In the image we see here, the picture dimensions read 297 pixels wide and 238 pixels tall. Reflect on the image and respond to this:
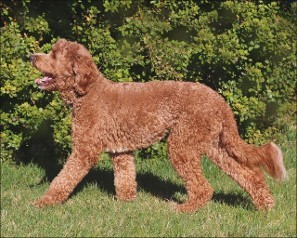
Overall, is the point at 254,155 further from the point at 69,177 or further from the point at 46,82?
the point at 46,82

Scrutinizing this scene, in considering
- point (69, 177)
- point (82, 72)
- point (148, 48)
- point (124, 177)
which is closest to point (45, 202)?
point (69, 177)

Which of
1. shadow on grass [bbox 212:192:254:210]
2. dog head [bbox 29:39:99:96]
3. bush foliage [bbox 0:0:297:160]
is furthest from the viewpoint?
bush foliage [bbox 0:0:297:160]

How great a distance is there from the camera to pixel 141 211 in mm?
5320

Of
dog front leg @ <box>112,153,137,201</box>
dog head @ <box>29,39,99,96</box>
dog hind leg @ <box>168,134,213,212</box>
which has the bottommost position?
dog front leg @ <box>112,153,137,201</box>

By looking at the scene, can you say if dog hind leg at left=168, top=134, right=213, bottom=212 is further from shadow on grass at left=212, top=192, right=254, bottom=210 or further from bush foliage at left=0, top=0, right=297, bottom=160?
bush foliage at left=0, top=0, right=297, bottom=160

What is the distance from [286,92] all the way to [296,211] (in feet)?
7.82

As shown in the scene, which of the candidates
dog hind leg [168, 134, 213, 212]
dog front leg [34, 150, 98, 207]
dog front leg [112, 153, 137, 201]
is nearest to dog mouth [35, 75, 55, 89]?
dog front leg [34, 150, 98, 207]

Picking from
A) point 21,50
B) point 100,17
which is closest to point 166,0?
point 100,17

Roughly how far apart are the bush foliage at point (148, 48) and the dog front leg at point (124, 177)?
119 centimetres

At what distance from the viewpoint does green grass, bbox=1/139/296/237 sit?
4730 mm

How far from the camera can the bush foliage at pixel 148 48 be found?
6742 millimetres

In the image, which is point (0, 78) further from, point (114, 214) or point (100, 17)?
point (114, 214)

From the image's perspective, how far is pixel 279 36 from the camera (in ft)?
22.9

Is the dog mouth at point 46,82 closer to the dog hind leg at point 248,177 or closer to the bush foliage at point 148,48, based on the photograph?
the bush foliage at point 148,48
